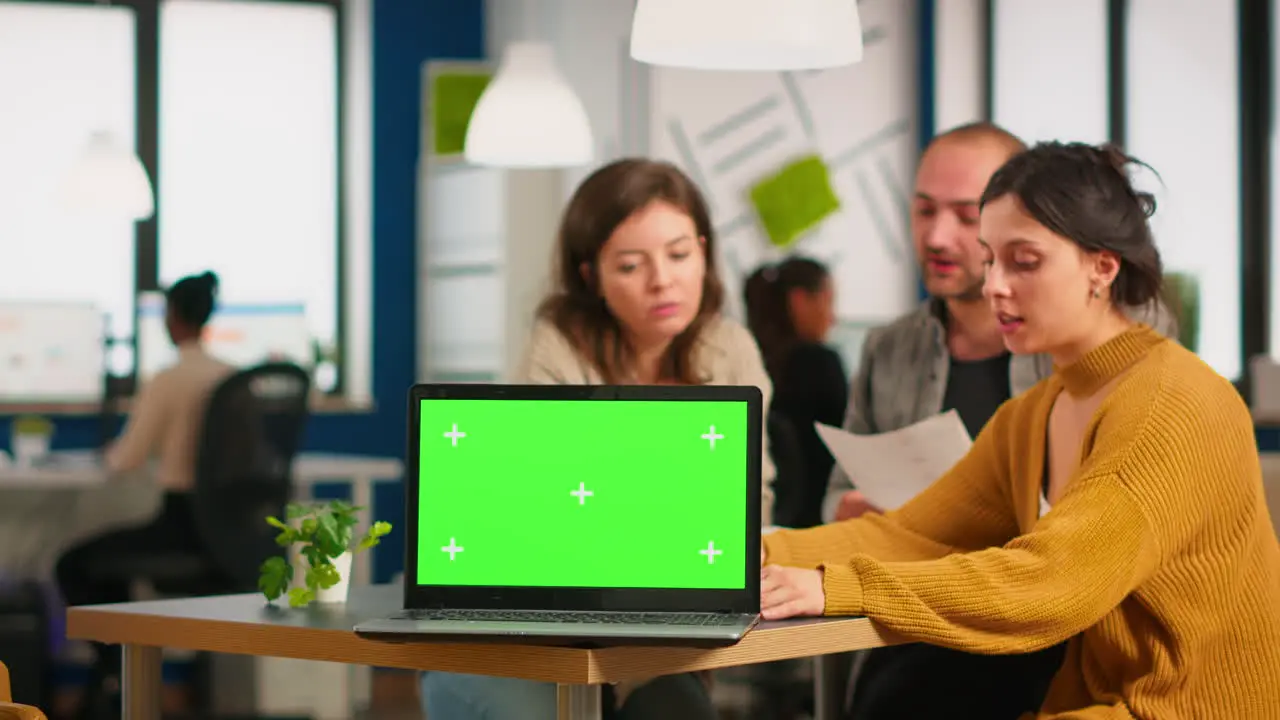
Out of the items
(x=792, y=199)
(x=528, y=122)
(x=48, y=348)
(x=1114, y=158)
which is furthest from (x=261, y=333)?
(x=1114, y=158)

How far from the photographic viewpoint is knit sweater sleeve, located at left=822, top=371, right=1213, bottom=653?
5.50 ft

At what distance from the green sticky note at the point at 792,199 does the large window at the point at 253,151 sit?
1.87 meters

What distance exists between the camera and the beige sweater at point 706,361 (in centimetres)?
259

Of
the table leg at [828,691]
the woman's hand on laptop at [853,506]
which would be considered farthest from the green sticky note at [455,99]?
the table leg at [828,691]

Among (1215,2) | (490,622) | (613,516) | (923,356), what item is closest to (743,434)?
(613,516)

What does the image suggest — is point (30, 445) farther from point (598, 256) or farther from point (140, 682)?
point (140, 682)

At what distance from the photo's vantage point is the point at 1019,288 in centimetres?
193

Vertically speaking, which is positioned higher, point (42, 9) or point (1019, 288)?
point (42, 9)

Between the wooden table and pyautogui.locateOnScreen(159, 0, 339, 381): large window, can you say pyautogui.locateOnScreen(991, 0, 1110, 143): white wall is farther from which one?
the wooden table

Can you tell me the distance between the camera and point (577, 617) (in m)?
1.64

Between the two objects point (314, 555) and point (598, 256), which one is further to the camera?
point (598, 256)

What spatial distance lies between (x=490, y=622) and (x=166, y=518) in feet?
11.2

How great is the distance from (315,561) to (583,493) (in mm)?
390

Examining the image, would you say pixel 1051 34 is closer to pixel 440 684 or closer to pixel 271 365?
pixel 271 365
